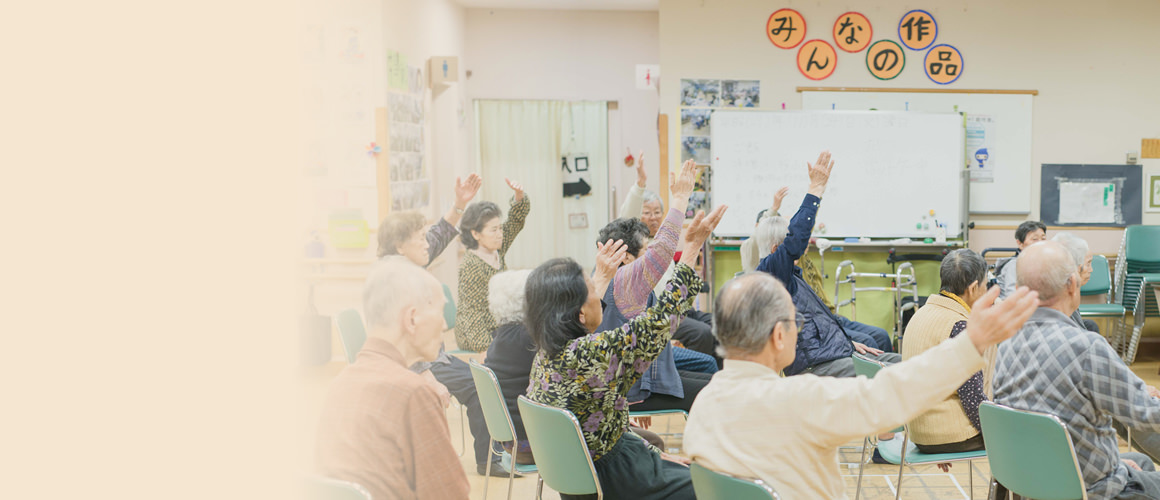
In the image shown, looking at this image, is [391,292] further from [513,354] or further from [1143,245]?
[1143,245]

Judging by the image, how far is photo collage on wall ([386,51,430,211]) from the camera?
523 centimetres

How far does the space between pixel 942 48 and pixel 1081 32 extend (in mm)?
1119

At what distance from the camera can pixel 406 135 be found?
5551 mm

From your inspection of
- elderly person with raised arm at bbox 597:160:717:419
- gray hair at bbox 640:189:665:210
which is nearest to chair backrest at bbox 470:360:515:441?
elderly person with raised arm at bbox 597:160:717:419

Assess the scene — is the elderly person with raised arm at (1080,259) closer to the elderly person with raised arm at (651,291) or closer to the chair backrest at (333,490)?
the elderly person with raised arm at (651,291)

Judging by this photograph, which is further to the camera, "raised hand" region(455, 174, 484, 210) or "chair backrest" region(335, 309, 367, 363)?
"raised hand" region(455, 174, 484, 210)

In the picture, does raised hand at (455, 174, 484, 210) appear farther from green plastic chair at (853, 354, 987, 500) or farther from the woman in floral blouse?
green plastic chair at (853, 354, 987, 500)

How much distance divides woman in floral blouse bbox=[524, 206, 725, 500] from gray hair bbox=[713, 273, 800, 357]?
1.40 feet

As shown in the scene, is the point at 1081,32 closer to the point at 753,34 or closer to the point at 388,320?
the point at 753,34

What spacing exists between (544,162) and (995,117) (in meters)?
4.25

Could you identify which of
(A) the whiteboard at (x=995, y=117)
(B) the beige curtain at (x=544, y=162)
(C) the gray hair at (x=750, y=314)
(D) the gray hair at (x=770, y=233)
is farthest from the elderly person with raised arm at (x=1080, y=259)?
(B) the beige curtain at (x=544, y=162)

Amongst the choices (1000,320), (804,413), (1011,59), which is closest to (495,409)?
(804,413)

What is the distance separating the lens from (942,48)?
6.14 metres

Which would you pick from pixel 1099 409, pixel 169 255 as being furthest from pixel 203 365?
pixel 1099 409
